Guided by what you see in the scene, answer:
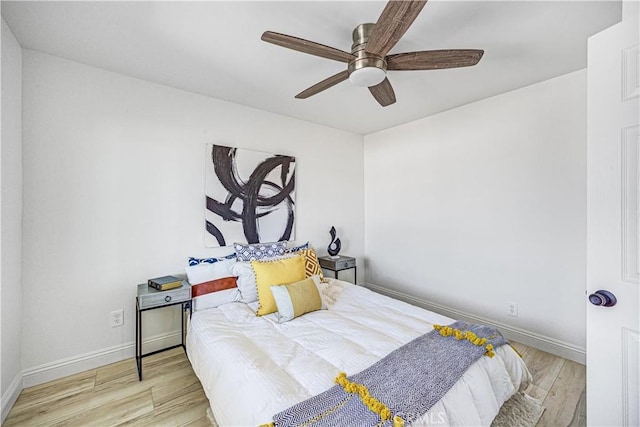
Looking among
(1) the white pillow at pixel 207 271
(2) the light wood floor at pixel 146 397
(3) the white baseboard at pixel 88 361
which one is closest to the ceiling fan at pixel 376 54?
(1) the white pillow at pixel 207 271

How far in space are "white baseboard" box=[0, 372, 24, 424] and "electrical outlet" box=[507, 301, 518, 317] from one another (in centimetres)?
381

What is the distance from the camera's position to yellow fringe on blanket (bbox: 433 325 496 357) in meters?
1.57

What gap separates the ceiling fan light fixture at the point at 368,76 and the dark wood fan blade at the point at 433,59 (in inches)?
3.6

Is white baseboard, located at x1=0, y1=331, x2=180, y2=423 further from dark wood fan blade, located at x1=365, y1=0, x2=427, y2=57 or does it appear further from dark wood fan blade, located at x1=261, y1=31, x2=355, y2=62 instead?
dark wood fan blade, located at x1=365, y1=0, x2=427, y2=57

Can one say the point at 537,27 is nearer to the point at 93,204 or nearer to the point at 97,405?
the point at 93,204

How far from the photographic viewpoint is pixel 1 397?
1.64 m

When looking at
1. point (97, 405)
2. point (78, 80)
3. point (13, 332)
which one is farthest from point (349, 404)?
point (78, 80)

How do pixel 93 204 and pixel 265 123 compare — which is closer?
pixel 93 204

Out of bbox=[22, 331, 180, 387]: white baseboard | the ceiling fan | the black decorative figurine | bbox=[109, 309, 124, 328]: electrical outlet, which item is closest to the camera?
the ceiling fan

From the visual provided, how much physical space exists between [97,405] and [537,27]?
3633mm

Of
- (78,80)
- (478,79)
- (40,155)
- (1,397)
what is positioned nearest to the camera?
(1,397)

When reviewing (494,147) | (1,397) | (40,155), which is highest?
(494,147)

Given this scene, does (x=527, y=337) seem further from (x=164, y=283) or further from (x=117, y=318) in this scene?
(x=117, y=318)

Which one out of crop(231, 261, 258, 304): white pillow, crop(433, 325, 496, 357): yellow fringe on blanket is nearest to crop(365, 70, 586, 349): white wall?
crop(433, 325, 496, 357): yellow fringe on blanket
